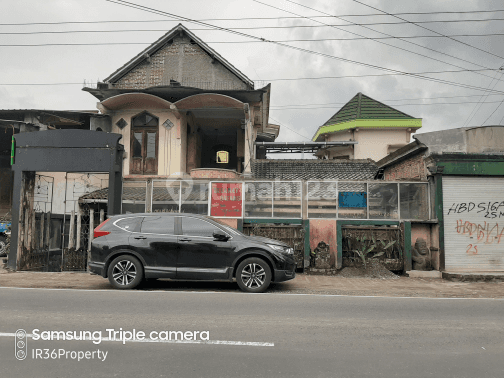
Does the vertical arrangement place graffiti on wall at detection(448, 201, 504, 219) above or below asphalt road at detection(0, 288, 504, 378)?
above

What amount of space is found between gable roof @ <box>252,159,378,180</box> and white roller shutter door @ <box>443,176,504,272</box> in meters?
6.63

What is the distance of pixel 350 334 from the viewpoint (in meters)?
5.70

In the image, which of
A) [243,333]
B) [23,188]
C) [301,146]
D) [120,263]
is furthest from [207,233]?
[301,146]

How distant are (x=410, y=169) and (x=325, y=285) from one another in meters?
6.90

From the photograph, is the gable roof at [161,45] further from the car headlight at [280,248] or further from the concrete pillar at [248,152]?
the car headlight at [280,248]

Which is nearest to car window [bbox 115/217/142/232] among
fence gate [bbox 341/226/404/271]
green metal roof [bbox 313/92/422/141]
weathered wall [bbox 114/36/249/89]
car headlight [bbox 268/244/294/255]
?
A: car headlight [bbox 268/244/294/255]

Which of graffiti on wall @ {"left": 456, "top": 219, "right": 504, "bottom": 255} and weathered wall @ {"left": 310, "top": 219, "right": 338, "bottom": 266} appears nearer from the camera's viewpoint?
graffiti on wall @ {"left": 456, "top": 219, "right": 504, "bottom": 255}

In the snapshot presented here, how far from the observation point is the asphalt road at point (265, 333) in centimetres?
438

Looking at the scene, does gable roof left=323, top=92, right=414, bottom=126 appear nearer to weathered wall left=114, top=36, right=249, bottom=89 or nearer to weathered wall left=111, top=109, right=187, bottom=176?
weathered wall left=114, top=36, right=249, bottom=89

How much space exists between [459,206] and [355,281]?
4.61m

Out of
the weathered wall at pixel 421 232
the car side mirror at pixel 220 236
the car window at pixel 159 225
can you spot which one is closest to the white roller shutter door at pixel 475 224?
the weathered wall at pixel 421 232

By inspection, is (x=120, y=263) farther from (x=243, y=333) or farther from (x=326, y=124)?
(x=326, y=124)

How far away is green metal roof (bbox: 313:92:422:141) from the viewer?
1081 inches

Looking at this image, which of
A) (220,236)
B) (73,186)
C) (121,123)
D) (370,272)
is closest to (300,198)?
(370,272)
